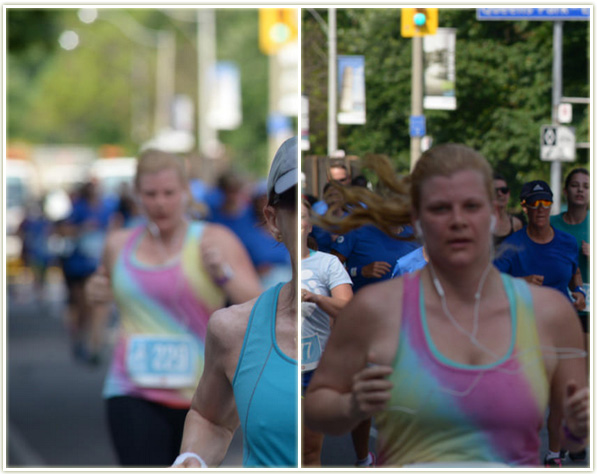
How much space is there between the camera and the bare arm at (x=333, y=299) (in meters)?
3.64

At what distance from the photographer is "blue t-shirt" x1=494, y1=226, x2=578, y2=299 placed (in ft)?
11.6

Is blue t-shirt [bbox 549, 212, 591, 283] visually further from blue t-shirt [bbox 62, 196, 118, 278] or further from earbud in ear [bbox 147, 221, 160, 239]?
blue t-shirt [bbox 62, 196, 118, 278]

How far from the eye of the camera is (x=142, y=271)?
18.1ft

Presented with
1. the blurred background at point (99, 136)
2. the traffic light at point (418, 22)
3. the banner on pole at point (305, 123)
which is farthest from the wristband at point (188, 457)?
the traffic light at point (418, 22)

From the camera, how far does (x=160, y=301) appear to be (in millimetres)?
5480

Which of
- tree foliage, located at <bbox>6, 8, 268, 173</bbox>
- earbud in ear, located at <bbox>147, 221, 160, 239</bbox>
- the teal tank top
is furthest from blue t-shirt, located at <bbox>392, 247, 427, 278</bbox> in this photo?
tree foliage, located at <bbox>6, 8, 268, 173</bbox>

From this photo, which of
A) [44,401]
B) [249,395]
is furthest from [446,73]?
[44,401]

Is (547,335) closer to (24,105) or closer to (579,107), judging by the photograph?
(579,107)

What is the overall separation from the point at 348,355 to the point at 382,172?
0.63 m

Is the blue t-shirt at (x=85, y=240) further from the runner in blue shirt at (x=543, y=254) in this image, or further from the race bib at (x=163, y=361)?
the runner in blue shirt at (x=543, y=254)

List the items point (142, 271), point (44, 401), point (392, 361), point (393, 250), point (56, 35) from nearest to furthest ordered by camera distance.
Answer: point (392, 361) → point (393, 250) → point (142, 271) → point (44, 401) → point (56, 35)

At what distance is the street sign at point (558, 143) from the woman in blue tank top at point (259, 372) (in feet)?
2.72

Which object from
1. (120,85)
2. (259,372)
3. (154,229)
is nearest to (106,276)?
(154,229)

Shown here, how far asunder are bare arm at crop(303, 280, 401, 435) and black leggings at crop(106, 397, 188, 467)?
176 cm
